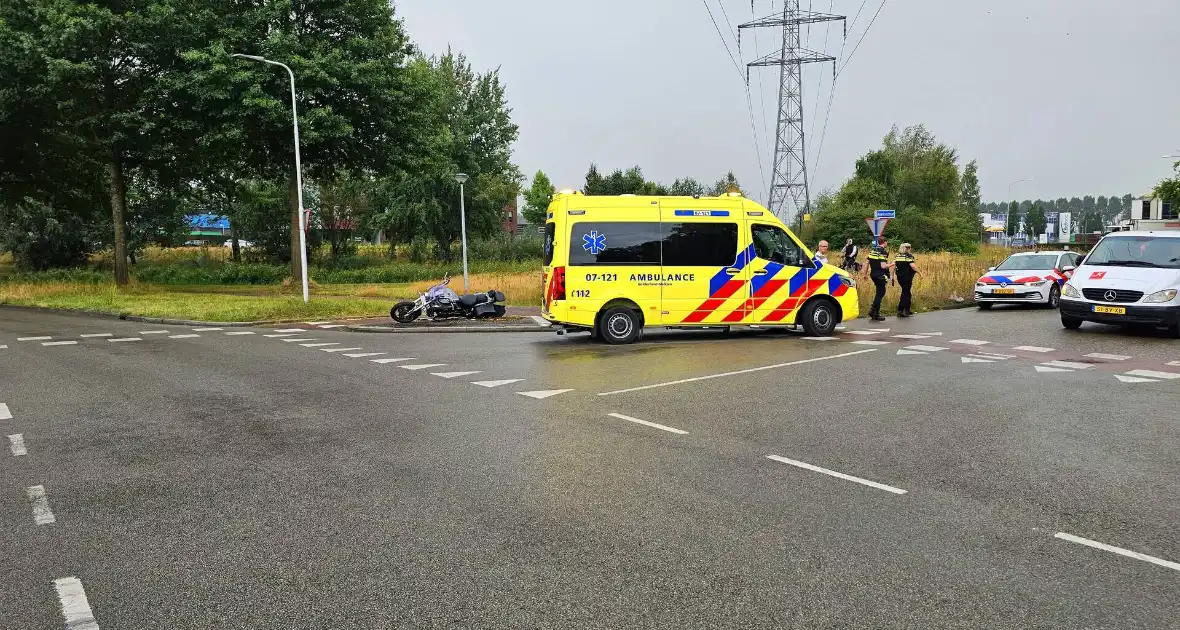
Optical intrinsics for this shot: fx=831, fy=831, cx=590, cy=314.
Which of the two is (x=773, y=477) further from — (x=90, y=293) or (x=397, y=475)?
(x=90, y=293)

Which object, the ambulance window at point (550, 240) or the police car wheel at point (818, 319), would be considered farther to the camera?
the police car wheel at point (818, 319)

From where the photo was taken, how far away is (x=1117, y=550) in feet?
13.6

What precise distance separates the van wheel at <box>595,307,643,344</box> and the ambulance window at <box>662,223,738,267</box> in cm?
109

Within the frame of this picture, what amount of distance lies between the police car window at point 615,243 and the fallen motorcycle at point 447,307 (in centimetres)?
505

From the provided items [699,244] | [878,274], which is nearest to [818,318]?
[699,244]

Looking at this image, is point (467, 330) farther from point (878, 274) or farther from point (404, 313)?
point (878, 274)

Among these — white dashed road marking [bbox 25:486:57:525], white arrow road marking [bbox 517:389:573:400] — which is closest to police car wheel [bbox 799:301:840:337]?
white arrow road marking [bbox 517:389:573:400]

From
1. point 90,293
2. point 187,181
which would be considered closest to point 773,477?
point 90,293

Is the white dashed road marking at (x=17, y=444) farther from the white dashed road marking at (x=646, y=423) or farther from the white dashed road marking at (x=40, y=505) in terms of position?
the white dashed road marking at (x=646, y=423)

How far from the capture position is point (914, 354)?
39.0ft

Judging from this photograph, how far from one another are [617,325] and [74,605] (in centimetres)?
1062

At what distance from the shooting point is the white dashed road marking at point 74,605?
3.36 meters

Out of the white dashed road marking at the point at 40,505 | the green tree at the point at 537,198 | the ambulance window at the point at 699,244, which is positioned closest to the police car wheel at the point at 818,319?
the ambulance window at the point at 699,244

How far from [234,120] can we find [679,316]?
1818cm
